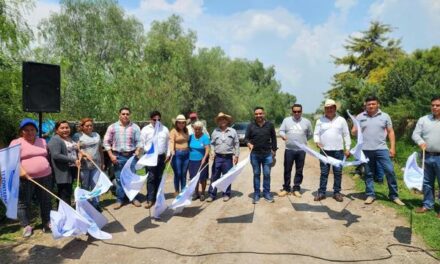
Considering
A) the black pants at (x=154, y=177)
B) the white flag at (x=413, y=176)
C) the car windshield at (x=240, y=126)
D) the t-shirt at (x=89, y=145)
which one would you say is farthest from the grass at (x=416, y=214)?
the car windshield at (x=240, y=126)

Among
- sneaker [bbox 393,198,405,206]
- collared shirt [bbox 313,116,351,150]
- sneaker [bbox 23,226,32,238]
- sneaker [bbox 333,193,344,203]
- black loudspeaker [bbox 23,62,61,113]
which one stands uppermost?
black loudspeaker [bbox 23,62,61,113]

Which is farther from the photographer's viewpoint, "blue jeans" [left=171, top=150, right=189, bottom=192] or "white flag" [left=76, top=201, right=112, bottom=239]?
"blue jeans" [left=171, top=150, right=189, bottom=192]

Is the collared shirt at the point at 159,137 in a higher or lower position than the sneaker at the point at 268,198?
higher

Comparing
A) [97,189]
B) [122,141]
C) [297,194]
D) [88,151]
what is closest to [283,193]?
[297,194]

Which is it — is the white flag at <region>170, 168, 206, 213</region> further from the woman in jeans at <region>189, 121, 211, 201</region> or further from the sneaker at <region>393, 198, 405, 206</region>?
the sneaker at <region>393, 198, 405, 206</region>

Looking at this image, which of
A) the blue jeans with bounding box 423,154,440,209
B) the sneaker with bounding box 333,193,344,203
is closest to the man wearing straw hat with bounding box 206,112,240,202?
the sneaker with bounding box 333,193,344,203

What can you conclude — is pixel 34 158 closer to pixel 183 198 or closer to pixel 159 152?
pixel 159 152

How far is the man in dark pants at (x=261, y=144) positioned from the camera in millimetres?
7414

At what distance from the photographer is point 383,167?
7055mm

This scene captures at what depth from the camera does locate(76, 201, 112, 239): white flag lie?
542 cm

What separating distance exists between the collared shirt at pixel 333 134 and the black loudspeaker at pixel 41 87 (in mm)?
5081

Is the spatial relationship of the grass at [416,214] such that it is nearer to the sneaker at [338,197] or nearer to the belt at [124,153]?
the sneaker at [338,197]

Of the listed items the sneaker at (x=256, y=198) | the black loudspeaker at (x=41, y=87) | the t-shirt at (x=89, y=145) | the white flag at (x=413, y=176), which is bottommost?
the sneaker at (x=256, y=198)

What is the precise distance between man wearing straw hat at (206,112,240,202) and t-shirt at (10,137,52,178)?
125 inches
